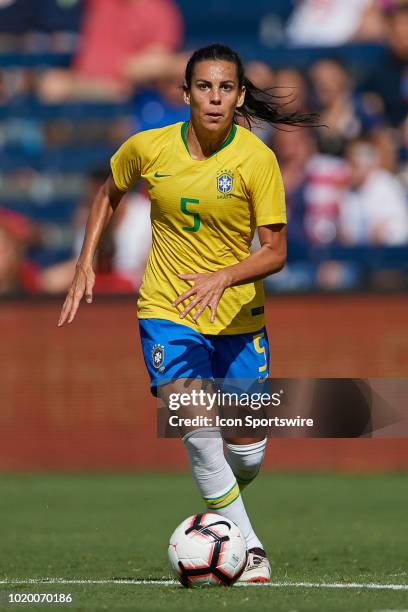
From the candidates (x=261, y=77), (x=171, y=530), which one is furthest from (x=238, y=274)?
(x=261, y=77)

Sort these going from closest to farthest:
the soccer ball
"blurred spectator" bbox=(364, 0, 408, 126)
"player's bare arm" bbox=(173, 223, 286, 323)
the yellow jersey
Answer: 1. "player's bare arm" bbox=(173, 223, 286, 323)
2. the soccer ball
3. the yellow jersey
4. "blurred spectator" bbox=(364, 0, 408, 126)

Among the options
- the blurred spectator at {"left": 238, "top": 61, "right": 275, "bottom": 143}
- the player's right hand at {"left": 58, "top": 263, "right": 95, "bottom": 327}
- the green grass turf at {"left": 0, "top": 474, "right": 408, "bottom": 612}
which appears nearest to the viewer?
the green grass turf at {"left": 0, "top": 474, "right": 408, "bottom": 612}

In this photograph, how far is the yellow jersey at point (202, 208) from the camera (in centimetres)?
655

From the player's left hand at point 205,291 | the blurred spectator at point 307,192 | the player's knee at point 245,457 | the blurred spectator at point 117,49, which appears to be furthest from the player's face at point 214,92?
the blurred spectator at point 117,49

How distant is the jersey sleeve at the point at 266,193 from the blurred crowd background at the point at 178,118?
319 inches

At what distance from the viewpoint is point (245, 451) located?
693cm

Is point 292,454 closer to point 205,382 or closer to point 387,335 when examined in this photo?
point 387,335

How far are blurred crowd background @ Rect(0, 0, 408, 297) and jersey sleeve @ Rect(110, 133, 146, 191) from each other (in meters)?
7.64

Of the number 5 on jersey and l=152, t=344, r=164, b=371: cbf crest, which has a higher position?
the number 5 on jersey

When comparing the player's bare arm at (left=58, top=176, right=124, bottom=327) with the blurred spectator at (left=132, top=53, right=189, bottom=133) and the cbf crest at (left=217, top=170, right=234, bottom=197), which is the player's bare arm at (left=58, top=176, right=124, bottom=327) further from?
the blurred spectator at (left=132, top=53, right=189, bottom=133)

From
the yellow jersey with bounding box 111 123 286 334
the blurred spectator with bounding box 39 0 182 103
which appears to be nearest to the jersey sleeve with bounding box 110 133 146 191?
the yellow jersey with bounding box 111 123 286 334

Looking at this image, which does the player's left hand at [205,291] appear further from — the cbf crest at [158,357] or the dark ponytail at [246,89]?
the dark ponytail at [246,89]

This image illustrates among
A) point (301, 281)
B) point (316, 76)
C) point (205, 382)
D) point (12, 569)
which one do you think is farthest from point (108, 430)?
point (205, 382)

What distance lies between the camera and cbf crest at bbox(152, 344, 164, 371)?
6566 millimetres
